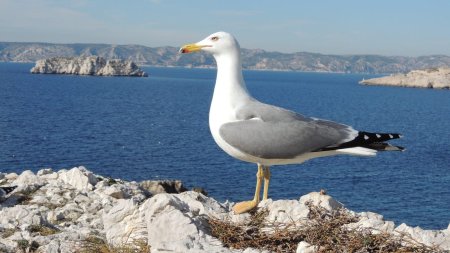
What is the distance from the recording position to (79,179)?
1667cm

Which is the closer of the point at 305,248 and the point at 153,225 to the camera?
the point at 305,248

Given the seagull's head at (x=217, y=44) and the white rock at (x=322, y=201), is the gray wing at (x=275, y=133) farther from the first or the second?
the seagull's head at (x=217, y=44)

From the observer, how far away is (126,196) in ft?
50.0

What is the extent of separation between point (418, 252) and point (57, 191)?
33.0 ft

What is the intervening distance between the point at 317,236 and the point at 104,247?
2.91m

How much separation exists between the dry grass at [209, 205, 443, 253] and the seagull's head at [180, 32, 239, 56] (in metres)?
2.66

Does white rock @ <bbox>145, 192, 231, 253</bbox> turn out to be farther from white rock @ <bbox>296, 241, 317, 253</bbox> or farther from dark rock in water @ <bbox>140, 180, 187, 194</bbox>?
dark rock in water @ <bbox>140, 180, 187, 194</bbox>

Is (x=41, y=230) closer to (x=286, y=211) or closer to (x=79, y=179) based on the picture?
(x=286, y=211)

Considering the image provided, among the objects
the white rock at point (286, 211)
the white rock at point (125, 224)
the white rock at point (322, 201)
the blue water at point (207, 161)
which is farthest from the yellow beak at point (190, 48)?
the blue water at point (207, 161)

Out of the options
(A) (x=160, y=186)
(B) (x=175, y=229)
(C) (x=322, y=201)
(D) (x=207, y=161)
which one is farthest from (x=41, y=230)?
(D) (x=207, y=161)

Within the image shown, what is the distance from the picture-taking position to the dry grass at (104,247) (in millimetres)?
7609

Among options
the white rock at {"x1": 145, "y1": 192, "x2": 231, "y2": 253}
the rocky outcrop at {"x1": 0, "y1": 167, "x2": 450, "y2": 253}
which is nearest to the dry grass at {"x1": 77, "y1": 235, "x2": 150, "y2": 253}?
the rocky outcrop at {"x1": 0, "y1": 167, "x2": 450, "y2": 253}

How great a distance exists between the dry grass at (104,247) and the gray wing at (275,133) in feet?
6.63

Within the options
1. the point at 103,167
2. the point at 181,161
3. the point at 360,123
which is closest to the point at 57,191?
the point at 103,167
